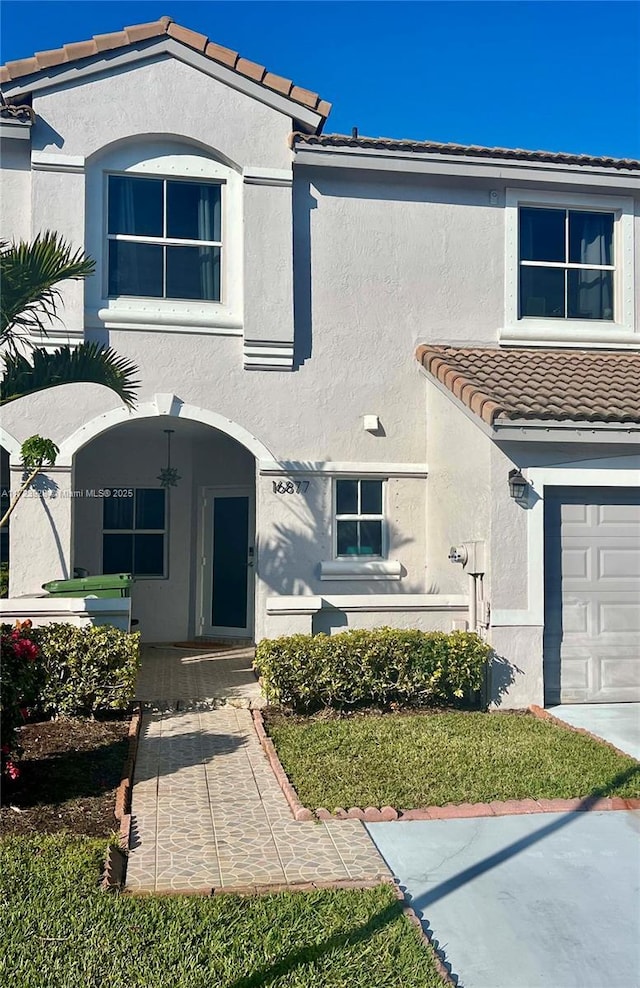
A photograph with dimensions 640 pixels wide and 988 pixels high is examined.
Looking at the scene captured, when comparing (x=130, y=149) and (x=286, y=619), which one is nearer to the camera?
(x=286, y=619)

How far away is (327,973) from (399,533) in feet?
29.1

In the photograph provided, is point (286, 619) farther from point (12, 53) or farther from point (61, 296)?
point (12, 53)

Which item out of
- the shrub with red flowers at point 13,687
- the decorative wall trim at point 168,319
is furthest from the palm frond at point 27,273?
the decorative wall trim at point 168,319

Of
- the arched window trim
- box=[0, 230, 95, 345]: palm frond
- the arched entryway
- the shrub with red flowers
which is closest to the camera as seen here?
the shrub with red flowers

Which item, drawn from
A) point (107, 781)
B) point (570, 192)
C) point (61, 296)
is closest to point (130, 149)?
point (61, 296)

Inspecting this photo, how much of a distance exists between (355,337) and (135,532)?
5.75 m

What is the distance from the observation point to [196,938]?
199 inches

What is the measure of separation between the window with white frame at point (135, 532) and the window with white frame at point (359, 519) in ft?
14.3

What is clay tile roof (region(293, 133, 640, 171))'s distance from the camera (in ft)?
42.3

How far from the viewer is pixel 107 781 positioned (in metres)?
7.98

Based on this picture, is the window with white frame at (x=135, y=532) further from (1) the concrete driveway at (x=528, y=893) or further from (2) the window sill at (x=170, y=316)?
(1) the concrete driveway at (x=528, y=893)

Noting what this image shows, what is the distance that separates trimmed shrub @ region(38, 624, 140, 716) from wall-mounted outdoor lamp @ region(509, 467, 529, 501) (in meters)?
5.22

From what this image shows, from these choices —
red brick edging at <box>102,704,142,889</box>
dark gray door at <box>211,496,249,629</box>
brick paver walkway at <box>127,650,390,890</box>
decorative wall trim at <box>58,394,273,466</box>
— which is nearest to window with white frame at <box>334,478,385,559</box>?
decorative wall trim at <box>58,394,273,466</box>

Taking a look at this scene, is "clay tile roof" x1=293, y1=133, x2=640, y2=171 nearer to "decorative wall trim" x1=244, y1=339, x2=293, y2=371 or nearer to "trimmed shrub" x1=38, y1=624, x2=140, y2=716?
"decorative wall trim" x1=244, y1=339, x2=293, y2=371
